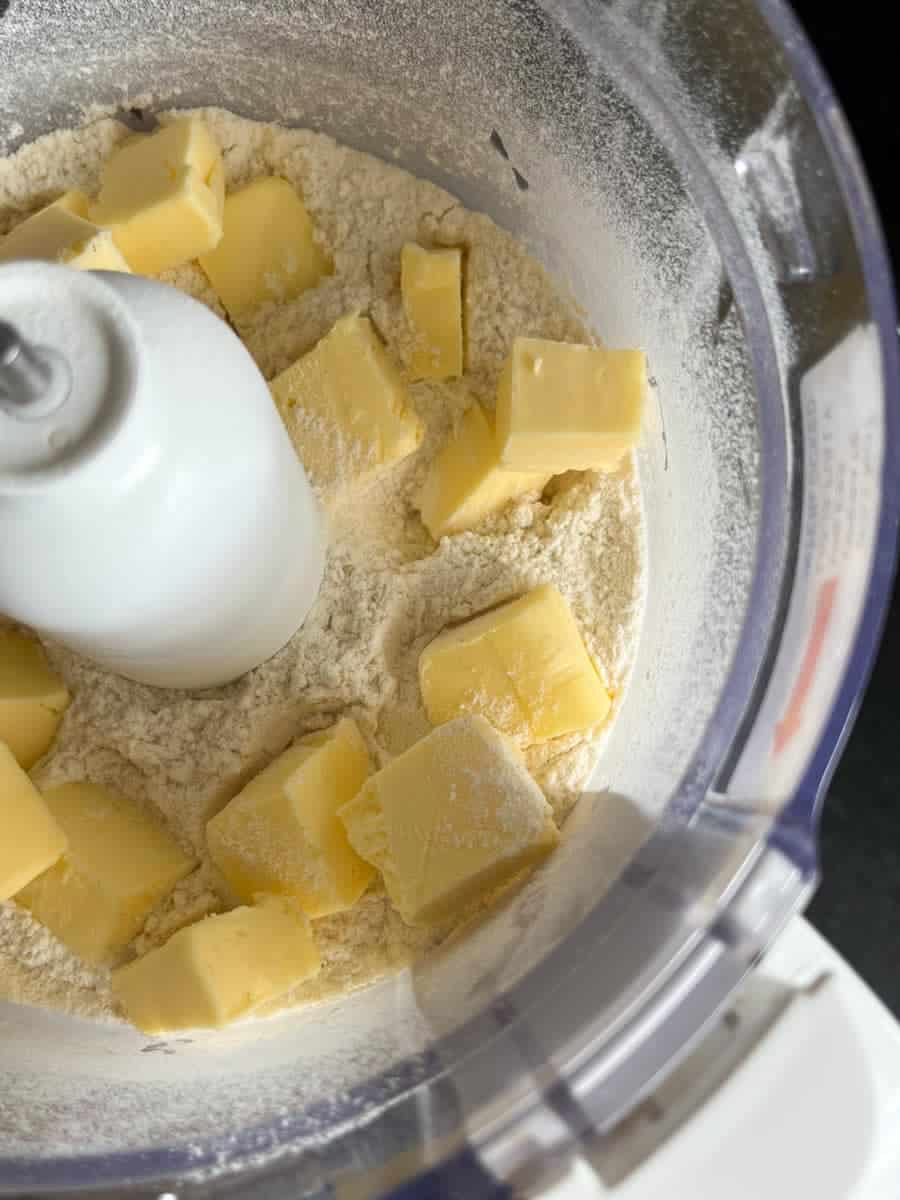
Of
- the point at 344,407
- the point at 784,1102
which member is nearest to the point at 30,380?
the point at 344,407

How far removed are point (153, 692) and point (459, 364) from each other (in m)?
0.30

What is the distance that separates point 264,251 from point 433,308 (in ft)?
0.44

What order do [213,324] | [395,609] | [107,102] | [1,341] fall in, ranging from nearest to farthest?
[1,341] < [213,324] < [395,609] < [107,102]

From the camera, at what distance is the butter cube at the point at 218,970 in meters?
0.68

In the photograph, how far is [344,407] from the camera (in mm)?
775

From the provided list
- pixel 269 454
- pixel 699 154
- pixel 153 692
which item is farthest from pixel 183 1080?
pixel 699 154

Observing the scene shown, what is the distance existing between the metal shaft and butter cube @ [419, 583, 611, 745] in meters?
0.27

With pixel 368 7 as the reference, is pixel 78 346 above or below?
below

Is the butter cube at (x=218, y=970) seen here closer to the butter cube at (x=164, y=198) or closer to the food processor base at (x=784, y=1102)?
the food processor base at (x=784, y=1102)

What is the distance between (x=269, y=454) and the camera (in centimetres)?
67

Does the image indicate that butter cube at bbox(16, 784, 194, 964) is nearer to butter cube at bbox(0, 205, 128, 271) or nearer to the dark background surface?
butter cube at bbox(0, 205, 128, 271)

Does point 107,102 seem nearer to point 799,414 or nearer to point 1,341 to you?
point 1,341

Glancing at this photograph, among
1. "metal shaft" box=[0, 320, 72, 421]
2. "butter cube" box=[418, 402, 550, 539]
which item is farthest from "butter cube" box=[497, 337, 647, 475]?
"metal shaft" box=[0, 320, 72, 421]

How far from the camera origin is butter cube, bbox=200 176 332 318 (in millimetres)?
833
